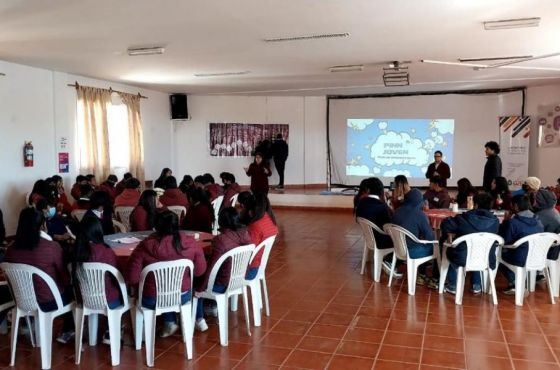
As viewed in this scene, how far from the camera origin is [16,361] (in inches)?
138

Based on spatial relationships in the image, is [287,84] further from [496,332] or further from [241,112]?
[496,332]

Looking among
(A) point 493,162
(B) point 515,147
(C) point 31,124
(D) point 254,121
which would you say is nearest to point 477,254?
(A) point 493,162

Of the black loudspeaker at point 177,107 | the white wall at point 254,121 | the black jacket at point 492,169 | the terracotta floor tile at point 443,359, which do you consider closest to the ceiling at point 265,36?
the black jacket at point 492,169

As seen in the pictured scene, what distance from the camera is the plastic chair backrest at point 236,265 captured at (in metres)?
3.63

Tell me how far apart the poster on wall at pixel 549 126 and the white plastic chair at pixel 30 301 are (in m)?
10.4

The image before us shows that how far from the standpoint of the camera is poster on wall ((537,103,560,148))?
10570mm

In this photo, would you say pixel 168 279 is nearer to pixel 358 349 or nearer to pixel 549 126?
pixel 358 349

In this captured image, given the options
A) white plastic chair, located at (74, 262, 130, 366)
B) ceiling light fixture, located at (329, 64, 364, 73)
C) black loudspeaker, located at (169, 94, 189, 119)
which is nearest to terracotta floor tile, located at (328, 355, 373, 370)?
white plastic chair, located at (74, 262, 130, 366)

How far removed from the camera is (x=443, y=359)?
349cm

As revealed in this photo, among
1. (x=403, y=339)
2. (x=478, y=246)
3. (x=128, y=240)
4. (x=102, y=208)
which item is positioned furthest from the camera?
(x=102, y=208)

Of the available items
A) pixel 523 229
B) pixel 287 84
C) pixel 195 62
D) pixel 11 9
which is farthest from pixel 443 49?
pixel 11 9

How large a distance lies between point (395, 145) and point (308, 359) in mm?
9494

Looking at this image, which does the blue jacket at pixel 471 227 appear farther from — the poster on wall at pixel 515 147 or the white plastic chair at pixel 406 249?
the poster on wall at pixel 515 147

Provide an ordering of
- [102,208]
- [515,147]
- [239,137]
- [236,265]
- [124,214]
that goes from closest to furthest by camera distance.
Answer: [236,265], [102,208], [124,214], [515,147], [239,137]
